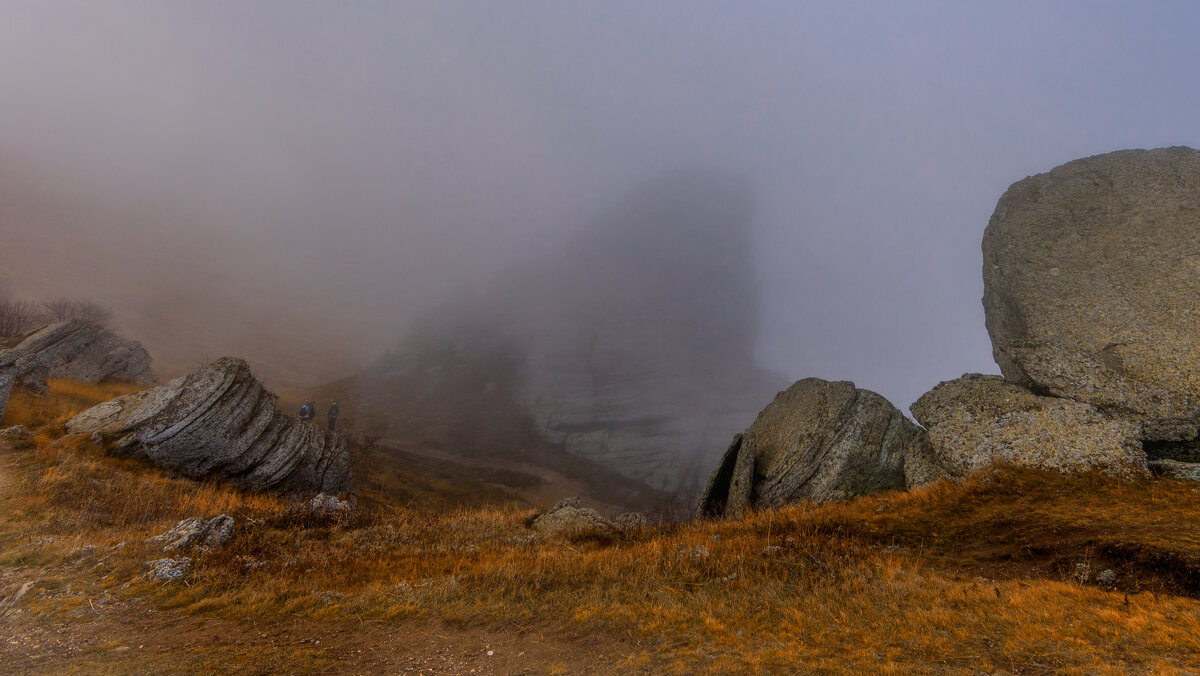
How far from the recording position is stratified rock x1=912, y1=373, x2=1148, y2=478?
11125mm

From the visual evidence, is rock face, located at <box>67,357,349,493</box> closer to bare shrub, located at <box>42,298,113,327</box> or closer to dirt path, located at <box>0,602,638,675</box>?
dirt path, located at <box>0,602,638,675</box>

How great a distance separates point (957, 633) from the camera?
215 inches

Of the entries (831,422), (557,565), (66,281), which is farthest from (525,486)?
(66,281)

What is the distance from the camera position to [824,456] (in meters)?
16.2

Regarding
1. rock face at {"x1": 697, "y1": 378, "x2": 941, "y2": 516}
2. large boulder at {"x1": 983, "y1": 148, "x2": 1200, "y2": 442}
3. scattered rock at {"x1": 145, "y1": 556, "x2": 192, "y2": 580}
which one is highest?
large boulder at {"x1": 983, "y1": 148, "x2": 1200, "y2": 442}

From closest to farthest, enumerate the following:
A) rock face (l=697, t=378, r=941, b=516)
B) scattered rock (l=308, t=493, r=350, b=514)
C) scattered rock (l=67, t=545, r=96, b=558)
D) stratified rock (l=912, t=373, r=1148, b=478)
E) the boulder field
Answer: scattered rock (l=67, t=545, r=96, b=558), stratified rock (l=912, t=373, r=1148, b=478), the boulder field, scattered rock (l=308, t=493, r=350, b=514), rock face (l=697, t=378, r=941, b=516)

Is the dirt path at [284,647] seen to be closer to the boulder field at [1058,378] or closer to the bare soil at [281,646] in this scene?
the bare soil at [281,646]

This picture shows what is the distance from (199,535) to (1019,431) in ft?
60.6

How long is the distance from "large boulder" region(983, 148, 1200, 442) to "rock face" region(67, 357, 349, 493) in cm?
2577

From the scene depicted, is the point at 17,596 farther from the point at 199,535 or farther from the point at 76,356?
the point at 76,356

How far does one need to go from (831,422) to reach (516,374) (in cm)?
6362

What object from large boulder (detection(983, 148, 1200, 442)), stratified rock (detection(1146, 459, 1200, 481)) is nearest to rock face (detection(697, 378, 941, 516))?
large boulder (detection(983, 148, 1200, 442))

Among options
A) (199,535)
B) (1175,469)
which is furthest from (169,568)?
(1175,469)

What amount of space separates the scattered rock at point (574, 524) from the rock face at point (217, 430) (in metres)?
11.3
